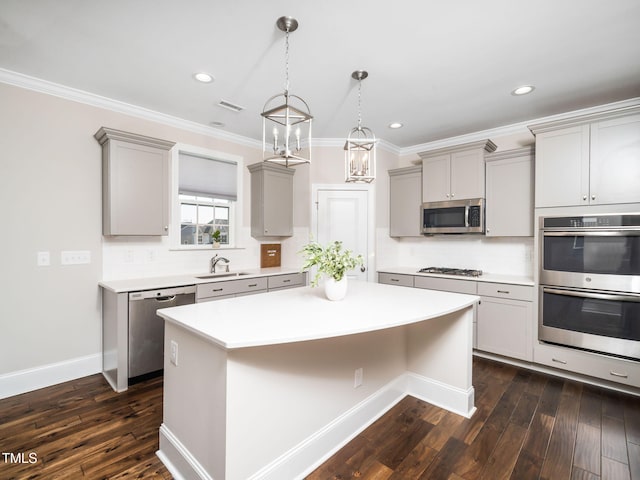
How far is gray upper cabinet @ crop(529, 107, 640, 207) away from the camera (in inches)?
105

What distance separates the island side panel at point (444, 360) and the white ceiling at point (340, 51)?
1975 mm

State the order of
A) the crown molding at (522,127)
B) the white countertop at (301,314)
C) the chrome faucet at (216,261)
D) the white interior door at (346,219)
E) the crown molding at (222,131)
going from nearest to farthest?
the white countertop at (301,314)
the crown molding at (222,131)
the crown molding at (522,127)
the chrome faucet at (216,261)
the white interior door at (346,219)

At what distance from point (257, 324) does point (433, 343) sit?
1.67 m

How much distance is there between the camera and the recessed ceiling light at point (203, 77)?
8.61 feet

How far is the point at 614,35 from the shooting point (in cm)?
210

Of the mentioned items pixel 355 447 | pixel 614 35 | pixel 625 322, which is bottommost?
pixel 355 447

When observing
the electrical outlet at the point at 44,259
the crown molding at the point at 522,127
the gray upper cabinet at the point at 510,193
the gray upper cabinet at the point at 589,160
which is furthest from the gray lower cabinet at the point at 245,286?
the gray upper cabinet at the point at 589,160

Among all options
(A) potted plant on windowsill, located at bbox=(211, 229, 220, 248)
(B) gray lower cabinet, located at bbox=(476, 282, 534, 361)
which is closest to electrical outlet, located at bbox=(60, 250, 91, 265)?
(A) potted plant on windowsill, located at bbox=(211, 229, 220, 248)

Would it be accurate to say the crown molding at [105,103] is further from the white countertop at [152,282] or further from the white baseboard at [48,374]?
the white baseboard at [48,374]

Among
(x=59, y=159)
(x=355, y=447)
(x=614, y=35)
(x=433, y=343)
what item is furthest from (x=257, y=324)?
(x=614, y=35)

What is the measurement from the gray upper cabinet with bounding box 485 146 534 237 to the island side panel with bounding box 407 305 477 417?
158cm

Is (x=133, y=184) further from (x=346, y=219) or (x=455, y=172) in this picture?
(x=455, y=172)

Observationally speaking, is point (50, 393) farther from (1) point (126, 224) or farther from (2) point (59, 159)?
(2) point (59, 159)

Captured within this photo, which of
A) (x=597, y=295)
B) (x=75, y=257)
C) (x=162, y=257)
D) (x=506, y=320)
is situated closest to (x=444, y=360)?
(x=506, y=320)
